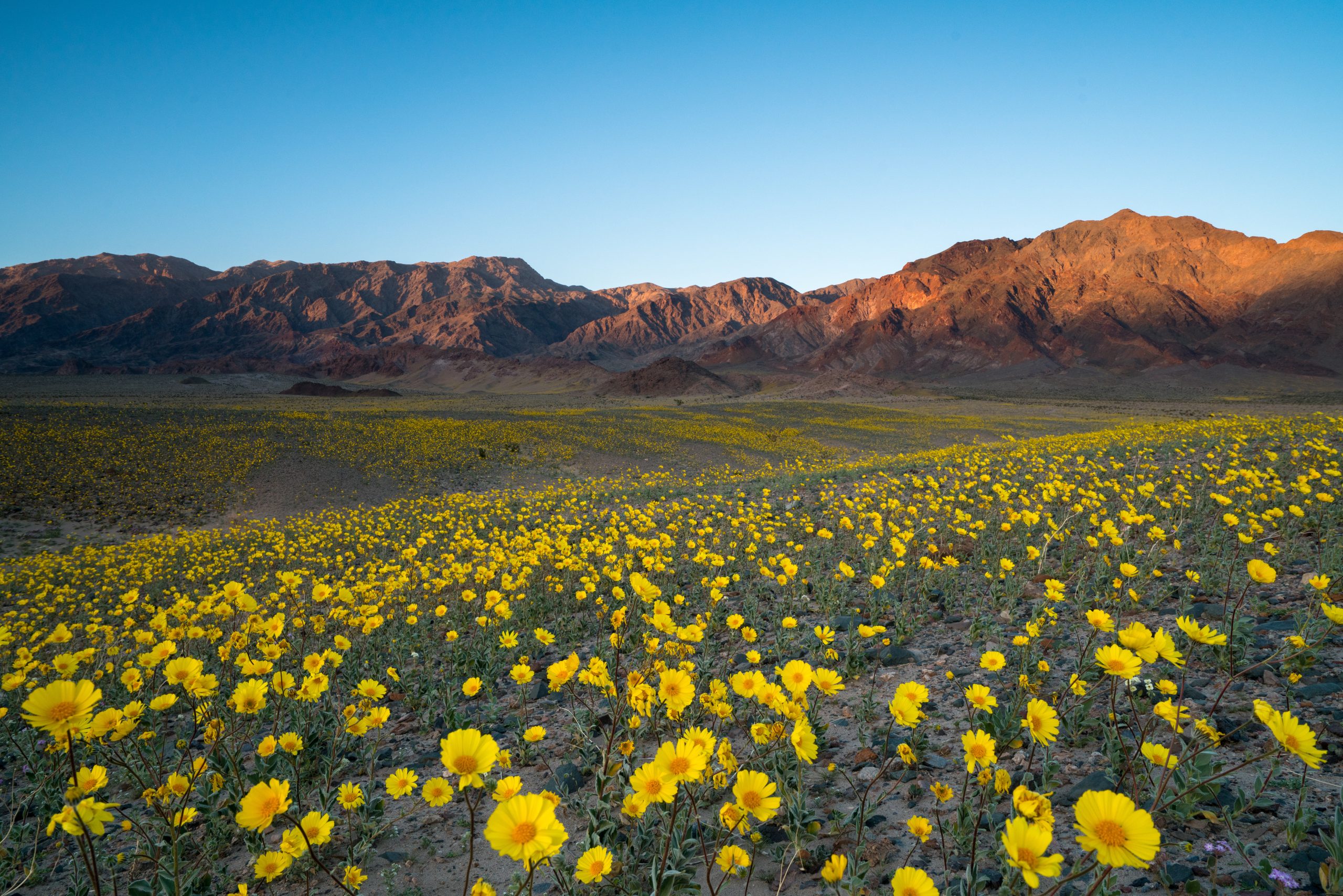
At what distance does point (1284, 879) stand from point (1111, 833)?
3.68ft

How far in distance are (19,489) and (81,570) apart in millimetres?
13492

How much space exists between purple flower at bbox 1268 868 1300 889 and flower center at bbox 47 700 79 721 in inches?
176

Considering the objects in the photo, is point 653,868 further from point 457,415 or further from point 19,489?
point 457,415

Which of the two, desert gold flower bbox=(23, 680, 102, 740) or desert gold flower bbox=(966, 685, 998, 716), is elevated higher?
desert gold flower bbox=(23, 680, 102, 740)

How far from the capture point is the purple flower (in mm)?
2082

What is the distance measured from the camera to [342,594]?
17.5 ft

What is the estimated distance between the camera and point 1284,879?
210 cm

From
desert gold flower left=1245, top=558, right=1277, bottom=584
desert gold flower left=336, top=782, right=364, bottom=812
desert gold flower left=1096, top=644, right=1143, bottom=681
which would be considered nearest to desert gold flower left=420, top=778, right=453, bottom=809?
desert gold flower left=336, top=782, right=364, bottom=812

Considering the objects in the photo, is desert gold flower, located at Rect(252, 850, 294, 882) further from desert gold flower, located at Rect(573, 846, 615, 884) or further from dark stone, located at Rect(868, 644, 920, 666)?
dark stone, located at Rect(868, 644, 920, 666)

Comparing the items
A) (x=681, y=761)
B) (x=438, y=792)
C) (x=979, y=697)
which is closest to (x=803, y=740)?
(x=681, y=761)

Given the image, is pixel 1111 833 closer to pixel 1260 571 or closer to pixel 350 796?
pixel 1260 571

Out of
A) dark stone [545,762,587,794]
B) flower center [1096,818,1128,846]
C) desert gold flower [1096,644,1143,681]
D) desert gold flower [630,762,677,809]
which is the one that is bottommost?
dark stone [545,762,587,794]

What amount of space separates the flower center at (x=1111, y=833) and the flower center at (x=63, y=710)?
11.5 ft

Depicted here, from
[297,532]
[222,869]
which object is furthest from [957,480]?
[297,532]
